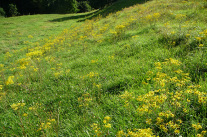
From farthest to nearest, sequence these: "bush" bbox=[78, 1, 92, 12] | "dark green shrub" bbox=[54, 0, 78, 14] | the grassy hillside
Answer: "bush" bbox=[78, 1, 92, 12], "dark green shrub" bbox=[54, 0, 78, 14], the grassy hillside

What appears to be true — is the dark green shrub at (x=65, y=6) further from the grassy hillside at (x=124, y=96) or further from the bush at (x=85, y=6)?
the grassy hillside at (x=124, y=96)

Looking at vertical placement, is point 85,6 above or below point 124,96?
above

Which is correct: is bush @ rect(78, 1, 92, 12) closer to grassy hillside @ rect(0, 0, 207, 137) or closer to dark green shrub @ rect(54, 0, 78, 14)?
dark green shrub @ rect(54, 0, 78, 14)

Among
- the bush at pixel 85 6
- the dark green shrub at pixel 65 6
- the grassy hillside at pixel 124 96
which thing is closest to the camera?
the grassy hillside at pixel 124 96

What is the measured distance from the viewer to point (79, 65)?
6027 mm

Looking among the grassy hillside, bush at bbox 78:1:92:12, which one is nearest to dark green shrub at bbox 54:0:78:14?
bush at bbox 78:1:92:12

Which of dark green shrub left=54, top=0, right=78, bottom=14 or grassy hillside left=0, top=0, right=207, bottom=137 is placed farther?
dark green shrub left=54, top=0, right=78, bottom=14

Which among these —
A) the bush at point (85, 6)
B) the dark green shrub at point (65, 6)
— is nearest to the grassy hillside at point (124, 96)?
the dark green shrub at point (65, 6)

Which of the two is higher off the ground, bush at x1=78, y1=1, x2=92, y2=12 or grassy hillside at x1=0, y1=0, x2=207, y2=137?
bush at x1=78, y1=1, x2=92, y2=12

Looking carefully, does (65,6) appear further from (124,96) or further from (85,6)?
(124,96)

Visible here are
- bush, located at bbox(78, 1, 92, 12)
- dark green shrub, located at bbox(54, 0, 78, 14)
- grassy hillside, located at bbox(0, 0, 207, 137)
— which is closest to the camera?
grassy hillside, located at bbox(0, 0, 207, 137)

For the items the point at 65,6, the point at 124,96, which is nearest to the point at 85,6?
the point at 65,6

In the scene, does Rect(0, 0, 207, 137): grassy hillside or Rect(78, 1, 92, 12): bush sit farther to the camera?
Rect(78, 1, 92, 12): bush

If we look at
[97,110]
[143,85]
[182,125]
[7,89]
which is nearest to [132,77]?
[143,85]
